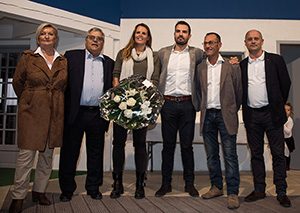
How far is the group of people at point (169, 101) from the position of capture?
104 inches

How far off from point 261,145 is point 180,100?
3.40ft

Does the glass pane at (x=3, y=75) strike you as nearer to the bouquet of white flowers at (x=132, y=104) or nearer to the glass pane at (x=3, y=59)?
the glass pane at (x=3, y=59)

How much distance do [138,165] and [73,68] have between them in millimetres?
1297

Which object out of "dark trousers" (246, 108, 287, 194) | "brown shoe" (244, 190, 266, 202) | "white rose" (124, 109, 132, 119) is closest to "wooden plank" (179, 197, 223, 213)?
"brown shoe" (244, 190, 266, 202)

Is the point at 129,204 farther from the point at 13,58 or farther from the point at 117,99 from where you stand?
the point at 13,58

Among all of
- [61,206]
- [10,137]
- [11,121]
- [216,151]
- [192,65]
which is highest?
[192,65]

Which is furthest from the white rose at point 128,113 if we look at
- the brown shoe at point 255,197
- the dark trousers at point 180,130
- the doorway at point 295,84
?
the doorway at point 295,84

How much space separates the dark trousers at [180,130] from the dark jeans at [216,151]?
19 centimetres

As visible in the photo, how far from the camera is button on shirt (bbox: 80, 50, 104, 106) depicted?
2.78 m

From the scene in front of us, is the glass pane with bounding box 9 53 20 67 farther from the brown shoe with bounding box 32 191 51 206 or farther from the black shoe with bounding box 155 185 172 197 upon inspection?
the black shoe with bounding box 155 185 172 197

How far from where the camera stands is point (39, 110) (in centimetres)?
250

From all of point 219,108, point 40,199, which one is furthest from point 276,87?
point 40,199

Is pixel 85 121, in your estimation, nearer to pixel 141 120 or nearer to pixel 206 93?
pixel 141 120

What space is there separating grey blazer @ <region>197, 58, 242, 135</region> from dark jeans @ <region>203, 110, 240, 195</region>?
0.07 meters
